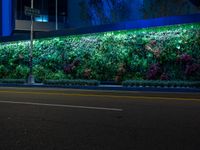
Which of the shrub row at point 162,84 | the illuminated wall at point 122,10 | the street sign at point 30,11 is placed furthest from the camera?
the illuminated wall at point 122,10

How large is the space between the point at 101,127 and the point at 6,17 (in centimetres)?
5550

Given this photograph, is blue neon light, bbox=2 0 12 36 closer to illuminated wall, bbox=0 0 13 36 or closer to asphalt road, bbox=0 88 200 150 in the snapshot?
illuminated wall, bbox=0 0 13 36

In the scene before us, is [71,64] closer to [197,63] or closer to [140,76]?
[140,76]

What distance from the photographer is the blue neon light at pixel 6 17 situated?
200 ft

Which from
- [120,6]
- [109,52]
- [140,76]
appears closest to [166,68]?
[140,76]

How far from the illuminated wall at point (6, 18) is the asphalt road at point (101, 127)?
166 ft

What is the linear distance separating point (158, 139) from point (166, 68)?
19813 millimetres

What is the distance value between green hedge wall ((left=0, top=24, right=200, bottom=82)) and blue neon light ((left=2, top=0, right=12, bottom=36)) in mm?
25912

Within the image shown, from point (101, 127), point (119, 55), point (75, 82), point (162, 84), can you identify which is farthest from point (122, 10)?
point (101, 127)

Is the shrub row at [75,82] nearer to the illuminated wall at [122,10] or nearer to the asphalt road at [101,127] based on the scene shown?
the illuminated wall at [122,10]

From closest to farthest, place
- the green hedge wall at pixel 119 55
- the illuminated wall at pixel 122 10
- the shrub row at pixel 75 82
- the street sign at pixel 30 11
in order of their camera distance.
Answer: the green hedge wall at pixel 119 55 < the shrub row at pixel 75 82 < the street sign at pixel 30 11 < the illuminated wall at pixel 122 10

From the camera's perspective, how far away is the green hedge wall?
25703mm

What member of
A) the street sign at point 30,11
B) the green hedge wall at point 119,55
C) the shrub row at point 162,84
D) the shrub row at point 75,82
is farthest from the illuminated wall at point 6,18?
the shrub row at point 162,84

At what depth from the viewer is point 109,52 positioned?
29094 mm
